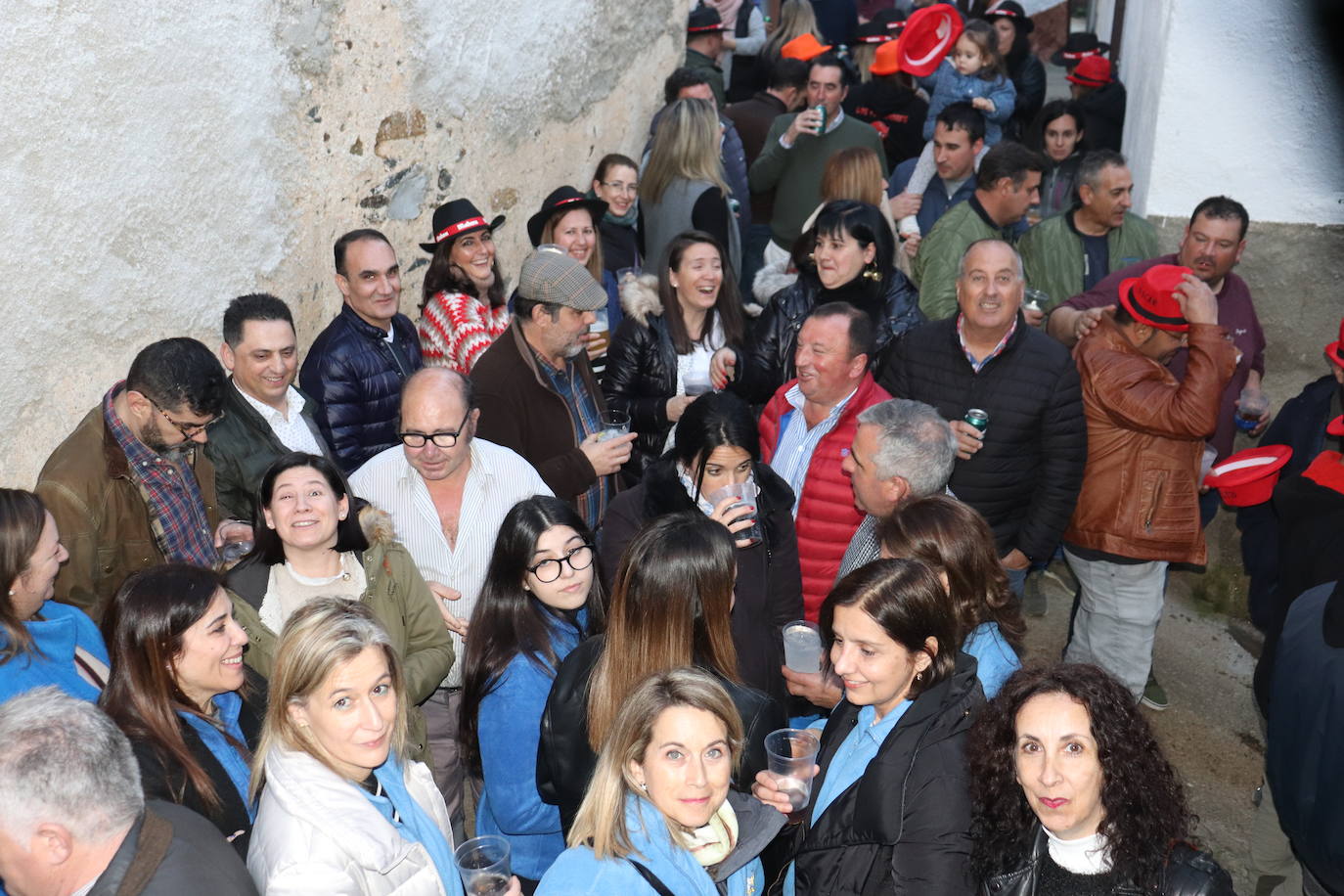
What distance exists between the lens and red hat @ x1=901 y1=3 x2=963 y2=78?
8094 mm

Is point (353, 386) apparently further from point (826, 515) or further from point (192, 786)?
point (192, 786)

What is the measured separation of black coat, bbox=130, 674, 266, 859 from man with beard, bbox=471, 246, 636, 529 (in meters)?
1.89

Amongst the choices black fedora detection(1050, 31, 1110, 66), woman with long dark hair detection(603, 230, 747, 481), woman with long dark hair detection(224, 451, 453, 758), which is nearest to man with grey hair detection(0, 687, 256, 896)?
woman with long dark hair detection(224, 451, 453, 758)

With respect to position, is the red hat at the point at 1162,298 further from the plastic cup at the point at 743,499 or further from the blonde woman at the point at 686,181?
the blonde woman at the point at 686,181

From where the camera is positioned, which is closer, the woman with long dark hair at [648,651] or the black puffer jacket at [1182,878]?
the black puffer jacket at [1182,878]

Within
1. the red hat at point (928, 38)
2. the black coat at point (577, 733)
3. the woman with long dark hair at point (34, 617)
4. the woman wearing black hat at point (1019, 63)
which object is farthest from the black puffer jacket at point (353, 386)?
the woman wearing black hat at point (1019, 63)

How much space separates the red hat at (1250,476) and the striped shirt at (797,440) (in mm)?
1513

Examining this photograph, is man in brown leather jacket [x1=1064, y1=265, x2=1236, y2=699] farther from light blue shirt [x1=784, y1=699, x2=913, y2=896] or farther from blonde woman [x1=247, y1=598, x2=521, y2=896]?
blonde woman [x1=247, y1=598, x2=521, y2=896]

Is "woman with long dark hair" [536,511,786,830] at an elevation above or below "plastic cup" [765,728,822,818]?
above

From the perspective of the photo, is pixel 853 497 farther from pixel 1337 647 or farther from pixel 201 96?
pixel 201 96

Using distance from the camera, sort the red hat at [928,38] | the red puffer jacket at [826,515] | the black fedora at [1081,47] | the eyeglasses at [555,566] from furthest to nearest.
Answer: the black fedora at [1081,47], the red hat at [928,38], the red puffer jacket at [826,515], the eyeglasses at [555,566]

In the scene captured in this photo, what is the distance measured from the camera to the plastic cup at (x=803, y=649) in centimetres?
373

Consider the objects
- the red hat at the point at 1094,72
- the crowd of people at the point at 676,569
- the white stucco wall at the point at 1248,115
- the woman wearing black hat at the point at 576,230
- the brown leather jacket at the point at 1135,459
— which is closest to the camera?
the crowd of people at the point at 676,569

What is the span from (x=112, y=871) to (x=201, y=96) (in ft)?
11.0
